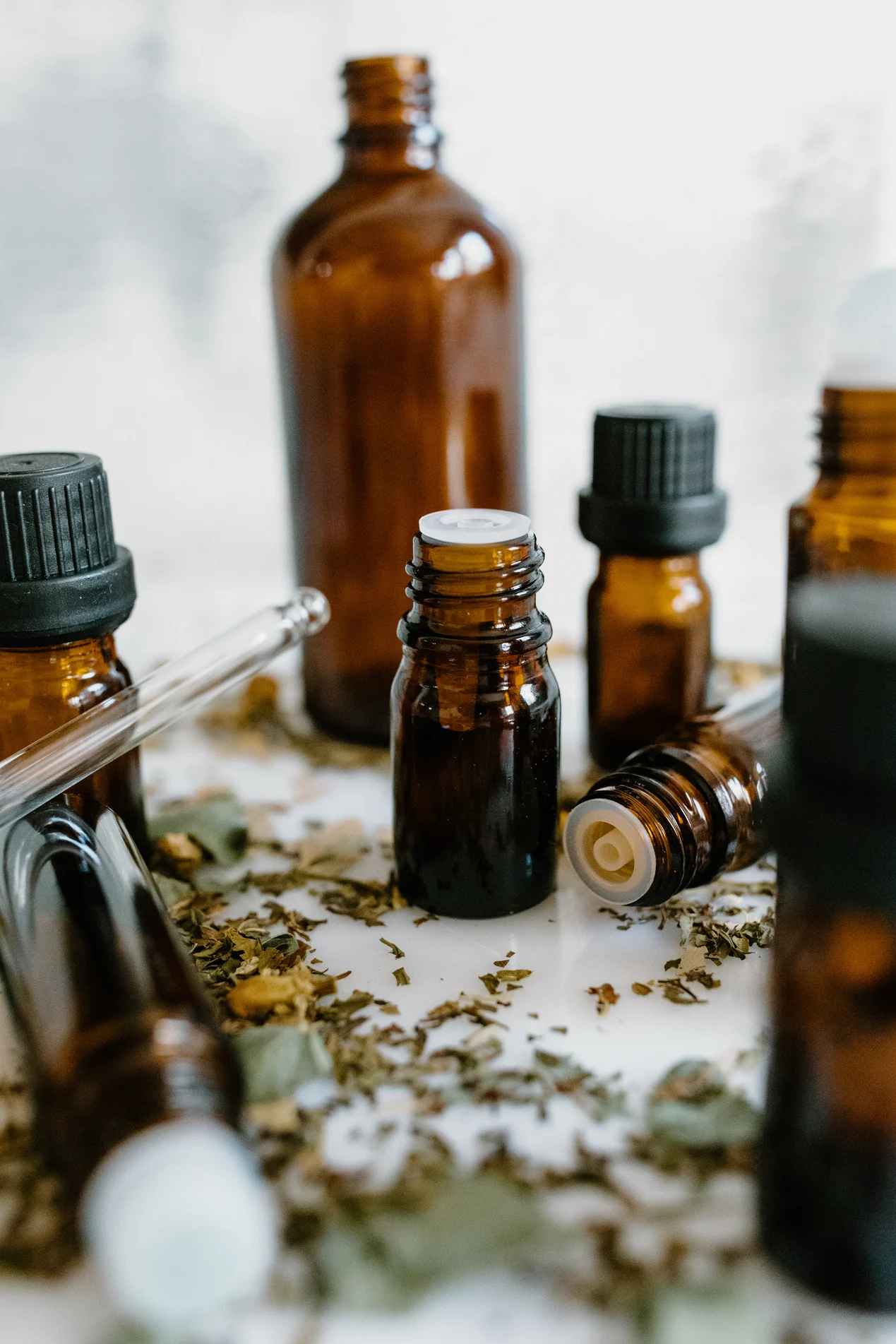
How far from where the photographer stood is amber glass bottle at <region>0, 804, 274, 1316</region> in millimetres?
323

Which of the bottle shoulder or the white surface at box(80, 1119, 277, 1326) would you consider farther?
the bottle shoulder

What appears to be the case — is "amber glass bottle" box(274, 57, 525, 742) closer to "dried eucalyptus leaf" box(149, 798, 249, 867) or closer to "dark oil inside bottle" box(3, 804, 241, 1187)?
"dried eucalyptus leaf" box(149, 798, 249, 867)

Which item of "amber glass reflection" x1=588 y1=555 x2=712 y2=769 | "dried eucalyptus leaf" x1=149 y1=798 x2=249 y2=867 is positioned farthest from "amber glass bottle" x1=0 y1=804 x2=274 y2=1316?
"amber glass reflection" x1=588 y1=555 x2=712 y2=769

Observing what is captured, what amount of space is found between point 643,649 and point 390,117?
335mm

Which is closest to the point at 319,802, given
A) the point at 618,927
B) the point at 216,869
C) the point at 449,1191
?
the point at 216,869

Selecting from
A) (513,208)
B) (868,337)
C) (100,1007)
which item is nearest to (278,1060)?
(100,1007)

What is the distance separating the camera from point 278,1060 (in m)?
0.44

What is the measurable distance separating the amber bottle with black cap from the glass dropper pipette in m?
0.01

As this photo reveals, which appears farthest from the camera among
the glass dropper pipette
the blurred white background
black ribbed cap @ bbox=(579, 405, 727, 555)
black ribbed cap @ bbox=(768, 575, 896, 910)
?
the blurred white background

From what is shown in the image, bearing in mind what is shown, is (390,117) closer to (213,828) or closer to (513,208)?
(513,208)

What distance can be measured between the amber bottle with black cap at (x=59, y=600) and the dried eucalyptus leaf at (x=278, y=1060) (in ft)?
0.48

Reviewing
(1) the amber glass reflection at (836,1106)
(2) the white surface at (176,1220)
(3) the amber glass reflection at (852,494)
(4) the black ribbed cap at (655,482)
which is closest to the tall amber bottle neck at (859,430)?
(3) the amber glass reflection at (852,494)

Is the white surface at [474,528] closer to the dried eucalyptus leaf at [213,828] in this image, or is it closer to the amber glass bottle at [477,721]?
the amber glass bottle at [477,721]

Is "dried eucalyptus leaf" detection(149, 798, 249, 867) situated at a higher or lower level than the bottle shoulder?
lower
